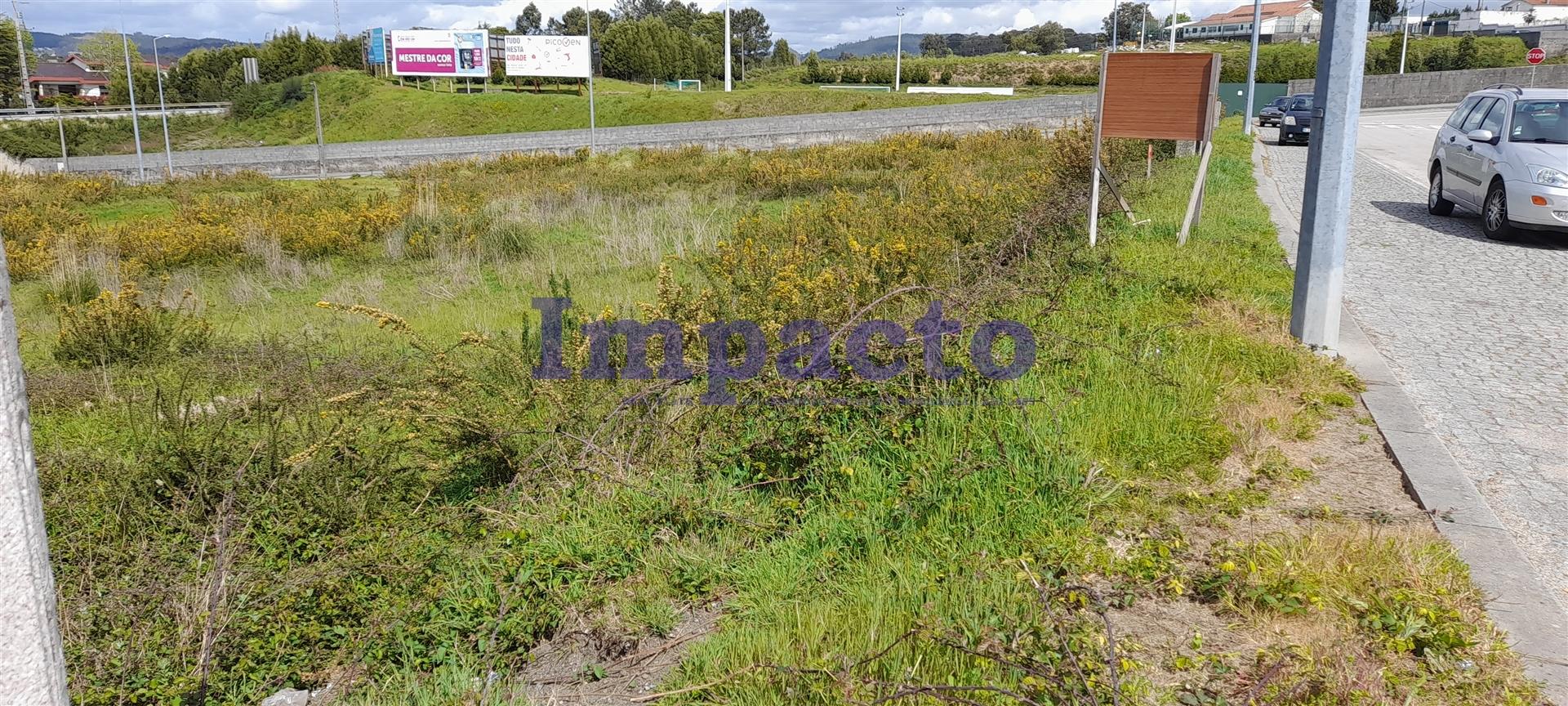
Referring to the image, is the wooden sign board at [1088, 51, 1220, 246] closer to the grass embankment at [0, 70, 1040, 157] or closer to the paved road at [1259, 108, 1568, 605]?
the paved road at [1259, 108, 1568, 605]

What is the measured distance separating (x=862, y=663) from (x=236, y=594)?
8.85 ft

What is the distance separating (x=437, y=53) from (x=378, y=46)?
8661 millimetres

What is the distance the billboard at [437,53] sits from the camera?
7381 cm

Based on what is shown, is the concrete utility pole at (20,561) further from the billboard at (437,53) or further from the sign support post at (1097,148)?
the billboard at (437,53)

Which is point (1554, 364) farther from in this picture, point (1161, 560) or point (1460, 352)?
point (1161, 560)

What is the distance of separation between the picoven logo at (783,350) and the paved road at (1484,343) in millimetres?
2257

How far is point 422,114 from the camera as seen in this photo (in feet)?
216

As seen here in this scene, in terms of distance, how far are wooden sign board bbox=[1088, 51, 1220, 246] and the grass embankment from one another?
45.4 metres

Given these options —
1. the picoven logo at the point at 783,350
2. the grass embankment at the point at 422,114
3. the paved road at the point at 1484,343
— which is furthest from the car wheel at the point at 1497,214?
the grass embankment at the point at 422,114

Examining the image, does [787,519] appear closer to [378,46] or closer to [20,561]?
[20,561]

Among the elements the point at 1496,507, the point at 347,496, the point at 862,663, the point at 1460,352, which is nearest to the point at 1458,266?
the point at 1460,352

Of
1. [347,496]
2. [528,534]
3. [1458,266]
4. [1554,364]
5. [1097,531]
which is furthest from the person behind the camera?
[1458,266]

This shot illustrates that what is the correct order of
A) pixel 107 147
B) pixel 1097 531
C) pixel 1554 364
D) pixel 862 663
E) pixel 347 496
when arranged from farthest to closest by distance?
pixel 107 147 → pixel 1554 364 → pixel 347 496 → pixel 1097 531 → pixel 862 663

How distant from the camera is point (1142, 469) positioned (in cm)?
450
